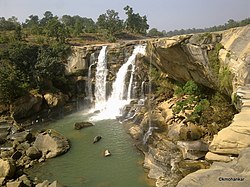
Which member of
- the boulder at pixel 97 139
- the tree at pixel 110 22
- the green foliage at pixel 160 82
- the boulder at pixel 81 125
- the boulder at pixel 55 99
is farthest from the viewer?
the tree at pixel 110 22

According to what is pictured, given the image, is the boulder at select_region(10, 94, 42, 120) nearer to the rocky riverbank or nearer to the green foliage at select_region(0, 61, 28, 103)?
the green foliage at select_region(0, 61, 28, 103)

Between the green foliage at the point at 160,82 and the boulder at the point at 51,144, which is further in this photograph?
the green foliage at the point at 160,82

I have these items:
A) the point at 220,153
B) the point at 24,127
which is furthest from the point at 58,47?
the point at 220,153

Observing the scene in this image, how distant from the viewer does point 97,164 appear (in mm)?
15430

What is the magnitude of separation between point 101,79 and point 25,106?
7487 millimetres

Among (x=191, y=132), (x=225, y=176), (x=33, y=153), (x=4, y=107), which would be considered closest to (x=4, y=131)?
(x=4, y=107)

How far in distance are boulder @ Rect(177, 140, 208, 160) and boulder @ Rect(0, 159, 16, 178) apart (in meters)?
8.61

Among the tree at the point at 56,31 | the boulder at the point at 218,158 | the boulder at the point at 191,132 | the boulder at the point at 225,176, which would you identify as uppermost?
the tree at the point at 56,31

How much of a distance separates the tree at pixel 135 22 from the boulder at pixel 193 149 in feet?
141

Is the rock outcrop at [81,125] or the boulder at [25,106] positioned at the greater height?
Answer: the boulder at [25,106]

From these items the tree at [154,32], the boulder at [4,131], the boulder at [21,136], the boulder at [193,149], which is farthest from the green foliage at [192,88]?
the tree at [154,32]

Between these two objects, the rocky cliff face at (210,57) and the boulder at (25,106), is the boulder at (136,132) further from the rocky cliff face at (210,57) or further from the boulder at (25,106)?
the boulder at (25,106)

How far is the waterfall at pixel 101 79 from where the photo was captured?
2700 centimetres

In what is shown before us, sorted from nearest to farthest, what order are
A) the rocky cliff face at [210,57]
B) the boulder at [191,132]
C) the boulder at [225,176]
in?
the boulder at [225,176]
the rocky cliff face at [210,57]
the boulder at [191,132]
